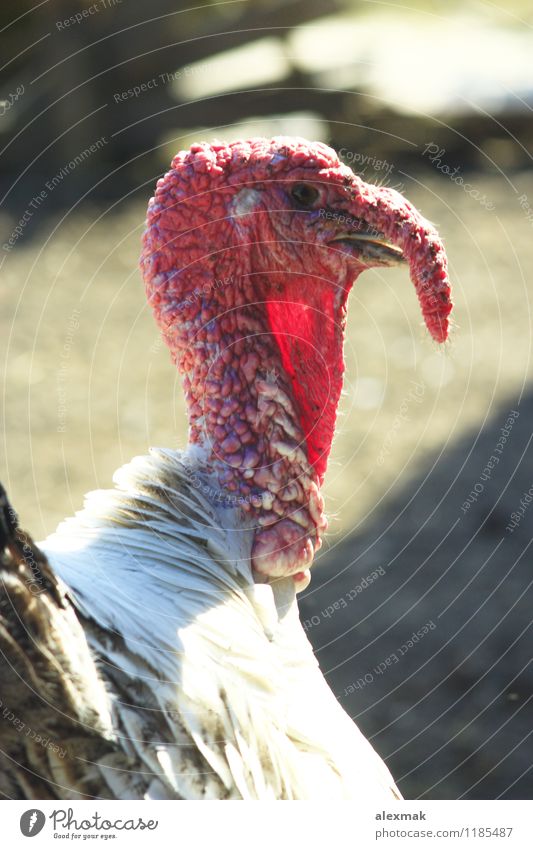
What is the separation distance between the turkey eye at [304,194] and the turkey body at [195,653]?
2.11 ft

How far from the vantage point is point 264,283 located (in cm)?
255

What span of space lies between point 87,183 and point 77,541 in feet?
19.7

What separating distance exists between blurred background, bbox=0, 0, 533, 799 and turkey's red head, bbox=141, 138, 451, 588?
2.01ft

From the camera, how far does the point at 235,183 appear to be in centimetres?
245

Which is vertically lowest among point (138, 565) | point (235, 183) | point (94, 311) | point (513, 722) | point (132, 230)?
point (513, 722)

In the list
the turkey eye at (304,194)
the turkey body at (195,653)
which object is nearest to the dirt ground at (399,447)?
the turkey eye at (304,194)

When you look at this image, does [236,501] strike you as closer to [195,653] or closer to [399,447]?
[195,653]

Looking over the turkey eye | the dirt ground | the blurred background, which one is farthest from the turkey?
the dirt ground

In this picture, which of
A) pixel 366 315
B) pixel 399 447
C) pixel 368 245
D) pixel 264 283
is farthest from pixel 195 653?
pixel 366 315

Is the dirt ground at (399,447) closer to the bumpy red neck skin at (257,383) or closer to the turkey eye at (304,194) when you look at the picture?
the bumpy red neck skin at (257,383)

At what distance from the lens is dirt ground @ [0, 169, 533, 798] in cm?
428

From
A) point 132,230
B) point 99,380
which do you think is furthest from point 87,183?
point 99,380

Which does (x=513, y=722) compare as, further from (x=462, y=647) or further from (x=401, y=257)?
(x=401, y=257)

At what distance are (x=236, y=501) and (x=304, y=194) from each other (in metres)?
0.71
